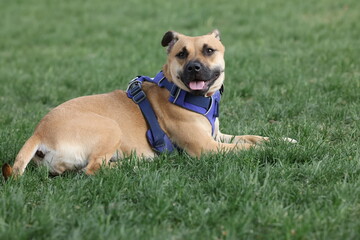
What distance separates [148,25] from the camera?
11.5 metres

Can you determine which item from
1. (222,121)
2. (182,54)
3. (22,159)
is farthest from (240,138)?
(22,159)

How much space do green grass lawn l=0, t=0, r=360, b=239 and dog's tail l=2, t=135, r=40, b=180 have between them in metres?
0.12

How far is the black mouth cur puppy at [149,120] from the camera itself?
4629mm

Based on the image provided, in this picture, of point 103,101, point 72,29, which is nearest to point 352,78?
point 103,101

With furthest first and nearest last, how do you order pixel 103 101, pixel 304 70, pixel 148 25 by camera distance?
pixel 148 25, pixel 304 70, pixel 103 101

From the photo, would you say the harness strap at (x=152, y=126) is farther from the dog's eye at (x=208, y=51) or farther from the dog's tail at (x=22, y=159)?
the dog's tail at (x=22, y=159)

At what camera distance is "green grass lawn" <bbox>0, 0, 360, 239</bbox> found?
3502mm

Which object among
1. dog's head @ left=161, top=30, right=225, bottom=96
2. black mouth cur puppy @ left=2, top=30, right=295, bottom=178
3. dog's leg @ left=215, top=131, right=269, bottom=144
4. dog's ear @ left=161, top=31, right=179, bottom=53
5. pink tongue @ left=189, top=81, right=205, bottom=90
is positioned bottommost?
dog's leg @ left=215, top=131, right=269, bottom=144

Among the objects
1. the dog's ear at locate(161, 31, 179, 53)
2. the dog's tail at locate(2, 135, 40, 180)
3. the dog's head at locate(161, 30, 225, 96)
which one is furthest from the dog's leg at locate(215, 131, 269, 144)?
the dog's tail at locate(2, 135, 40, 180)

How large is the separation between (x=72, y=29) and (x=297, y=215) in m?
9.34

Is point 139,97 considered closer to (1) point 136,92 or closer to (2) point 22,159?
(1) point 136,92

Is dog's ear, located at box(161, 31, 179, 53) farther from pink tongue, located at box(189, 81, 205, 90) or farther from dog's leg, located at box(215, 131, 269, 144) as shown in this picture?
dog's leg, located at box(215, 131, 269, 144)

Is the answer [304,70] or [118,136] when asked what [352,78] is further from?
[118,136]

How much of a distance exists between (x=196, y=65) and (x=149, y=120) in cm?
70
